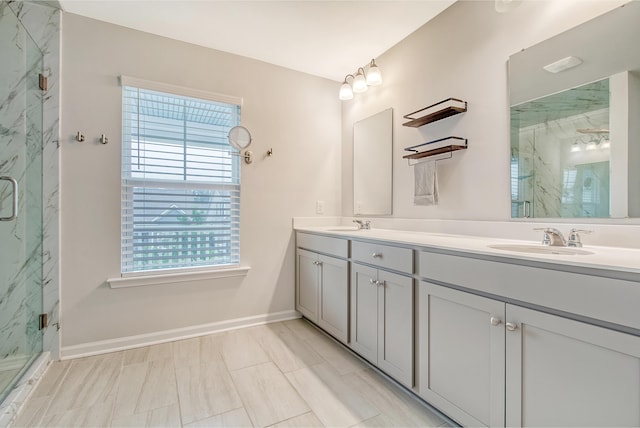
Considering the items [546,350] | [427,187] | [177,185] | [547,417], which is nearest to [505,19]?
[427,187]

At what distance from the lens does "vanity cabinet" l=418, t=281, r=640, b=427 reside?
89 cm

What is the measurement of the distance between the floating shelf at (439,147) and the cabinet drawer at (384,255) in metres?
0.79

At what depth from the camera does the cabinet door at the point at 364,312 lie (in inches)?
71.1

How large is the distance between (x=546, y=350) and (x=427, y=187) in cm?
126

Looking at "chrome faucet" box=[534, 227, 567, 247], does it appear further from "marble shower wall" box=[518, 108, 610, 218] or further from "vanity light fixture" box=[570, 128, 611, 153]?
"vanity light fixture" box=[570, 128, 611, 153]

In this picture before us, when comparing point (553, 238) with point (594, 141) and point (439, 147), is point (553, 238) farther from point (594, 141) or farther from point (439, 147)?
point (439, 147)

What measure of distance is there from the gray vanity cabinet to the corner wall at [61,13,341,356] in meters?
1.05

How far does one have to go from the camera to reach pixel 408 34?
2322 mm

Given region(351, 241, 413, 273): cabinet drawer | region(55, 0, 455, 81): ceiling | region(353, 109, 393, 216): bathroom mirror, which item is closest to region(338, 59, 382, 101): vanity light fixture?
region(55, 0, 455, 81): ceiling

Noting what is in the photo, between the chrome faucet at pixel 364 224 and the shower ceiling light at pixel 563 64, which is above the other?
the shower ceiling light at pixel 563 64

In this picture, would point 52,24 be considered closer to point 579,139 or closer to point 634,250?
point 579,139

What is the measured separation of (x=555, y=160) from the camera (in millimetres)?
1492

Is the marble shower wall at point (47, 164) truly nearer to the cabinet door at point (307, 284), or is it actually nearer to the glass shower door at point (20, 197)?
the glass shower door at point (20, 197)

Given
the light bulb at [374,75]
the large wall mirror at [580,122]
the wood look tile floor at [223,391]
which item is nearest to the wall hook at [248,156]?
the light bulb at [374,75]
